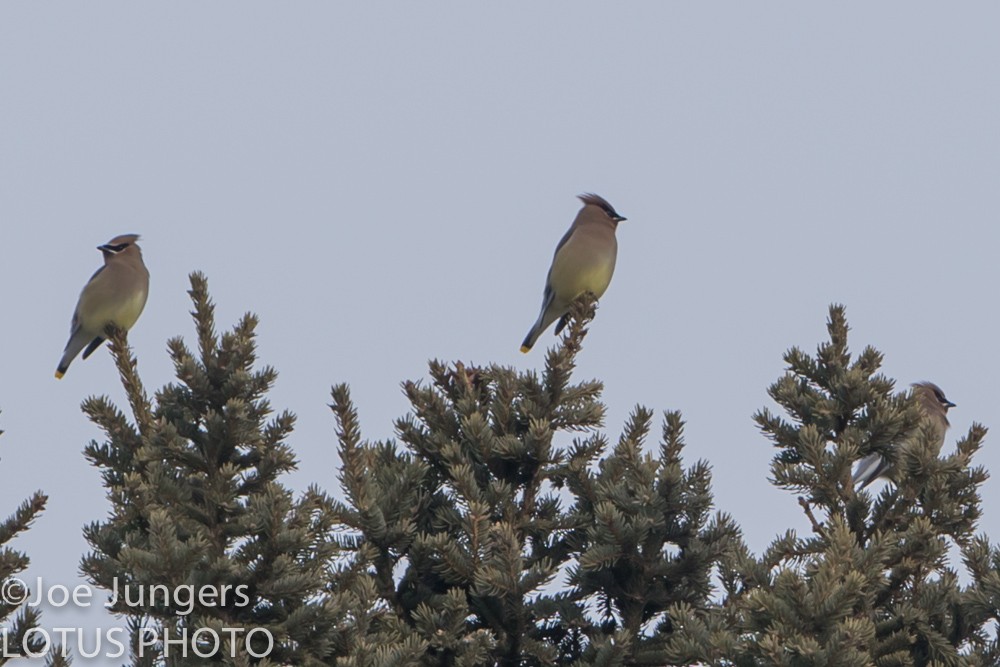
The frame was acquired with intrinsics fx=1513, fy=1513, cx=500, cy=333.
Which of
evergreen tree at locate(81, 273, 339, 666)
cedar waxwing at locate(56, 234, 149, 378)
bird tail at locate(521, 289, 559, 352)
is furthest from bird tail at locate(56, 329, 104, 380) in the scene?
evergreen tree at locate(81, 273, 339, 666)

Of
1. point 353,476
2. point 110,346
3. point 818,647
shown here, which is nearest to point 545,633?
point 353,476

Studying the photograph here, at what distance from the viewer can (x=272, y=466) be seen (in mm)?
4363

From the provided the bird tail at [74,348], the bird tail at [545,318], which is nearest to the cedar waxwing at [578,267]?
the bird tail at [545,318]

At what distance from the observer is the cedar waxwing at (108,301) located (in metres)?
7.07

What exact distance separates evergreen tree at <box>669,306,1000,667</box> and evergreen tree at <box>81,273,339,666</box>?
1.05m

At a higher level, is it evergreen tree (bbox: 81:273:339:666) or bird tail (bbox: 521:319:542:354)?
bird tail (bbox: 521:319:542:354)

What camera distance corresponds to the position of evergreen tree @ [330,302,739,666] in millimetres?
4270

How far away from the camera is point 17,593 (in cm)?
405

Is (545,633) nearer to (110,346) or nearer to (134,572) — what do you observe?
(134,572)

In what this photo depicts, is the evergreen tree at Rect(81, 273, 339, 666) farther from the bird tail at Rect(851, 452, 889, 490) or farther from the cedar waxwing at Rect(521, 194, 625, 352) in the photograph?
the cedar waxwing at Rect(521, 194, 625, 352)

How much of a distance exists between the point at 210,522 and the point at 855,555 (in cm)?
176

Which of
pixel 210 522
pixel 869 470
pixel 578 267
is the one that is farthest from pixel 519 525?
pixel 578 267

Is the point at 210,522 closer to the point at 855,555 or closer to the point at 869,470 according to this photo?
the point at 855,555

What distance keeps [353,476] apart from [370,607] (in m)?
0.46
